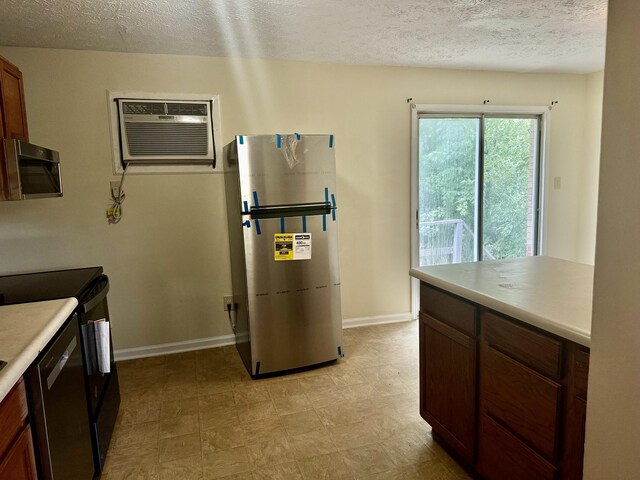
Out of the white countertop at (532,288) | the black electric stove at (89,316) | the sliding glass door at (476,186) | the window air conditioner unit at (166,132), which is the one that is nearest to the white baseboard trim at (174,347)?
the black electric stove at (89,316)

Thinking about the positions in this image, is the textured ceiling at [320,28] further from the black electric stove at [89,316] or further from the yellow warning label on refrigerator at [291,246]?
the black electric stove at [89,316]

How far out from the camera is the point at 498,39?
316 centimetres

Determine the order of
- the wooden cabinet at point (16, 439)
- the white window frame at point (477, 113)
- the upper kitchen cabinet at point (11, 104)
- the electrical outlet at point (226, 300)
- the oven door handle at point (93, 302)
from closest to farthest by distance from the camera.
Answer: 1. the wooden cabinet at point (16, 439)
2. the oven door handle at point (93, 302)
3. the upper kitchen cabinet at point (11, 104)
4. the electrical outlet at point (226, 300)
5. the white window frame at point (477, 113)

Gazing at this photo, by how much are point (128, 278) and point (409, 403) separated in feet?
7.45

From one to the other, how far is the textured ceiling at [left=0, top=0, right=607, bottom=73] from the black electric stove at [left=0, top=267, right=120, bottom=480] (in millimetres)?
1463

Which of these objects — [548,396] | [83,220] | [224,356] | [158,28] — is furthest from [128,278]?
[548,396]

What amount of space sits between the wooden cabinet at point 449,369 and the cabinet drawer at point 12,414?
1609 millimetres

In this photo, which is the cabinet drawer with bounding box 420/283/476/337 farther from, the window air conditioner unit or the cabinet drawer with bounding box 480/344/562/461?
the window air conditioner unit

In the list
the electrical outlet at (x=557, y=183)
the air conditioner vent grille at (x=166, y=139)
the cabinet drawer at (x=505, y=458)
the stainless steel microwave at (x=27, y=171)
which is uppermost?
the air conditioner vent grille at (x=166, y=139)

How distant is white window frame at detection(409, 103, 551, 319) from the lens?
3.92 metres

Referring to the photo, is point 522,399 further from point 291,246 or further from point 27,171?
point 27,171

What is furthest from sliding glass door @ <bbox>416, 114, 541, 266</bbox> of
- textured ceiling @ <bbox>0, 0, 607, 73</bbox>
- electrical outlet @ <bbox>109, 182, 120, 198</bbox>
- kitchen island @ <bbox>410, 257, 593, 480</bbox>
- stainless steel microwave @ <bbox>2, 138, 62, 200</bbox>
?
stainless steel microwave @ <bbox>2, 138, 62, 200</bbox>

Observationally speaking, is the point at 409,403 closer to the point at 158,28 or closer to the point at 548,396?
the point at 548,396

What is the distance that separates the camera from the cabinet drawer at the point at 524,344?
1.38 metres
